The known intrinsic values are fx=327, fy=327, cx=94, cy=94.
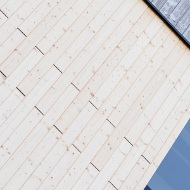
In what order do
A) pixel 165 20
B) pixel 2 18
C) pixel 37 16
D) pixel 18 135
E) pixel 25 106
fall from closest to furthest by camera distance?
pixel 18 135, pixel 25 106, pixel 2 18, pixel 37 16, pixel 165 20

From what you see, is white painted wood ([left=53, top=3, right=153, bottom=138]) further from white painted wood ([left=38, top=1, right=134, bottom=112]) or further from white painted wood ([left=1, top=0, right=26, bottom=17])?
white painted wood ([left=1, top=0, right=26, bottom=17])

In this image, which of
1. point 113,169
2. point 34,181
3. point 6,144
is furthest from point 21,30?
point 113,169

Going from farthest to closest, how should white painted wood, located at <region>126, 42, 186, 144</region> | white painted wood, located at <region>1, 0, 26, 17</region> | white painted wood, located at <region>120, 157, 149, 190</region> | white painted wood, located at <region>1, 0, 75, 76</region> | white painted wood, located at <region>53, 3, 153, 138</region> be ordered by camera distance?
white painted wood, located at <region>126, 42, 186, 144</region> < white painted wood, located at <region>120, 157, 149, 190</region> < white painted wood, located at <region>53, 3, 153, 138</region> < white painted wood, located at <region>1, 0, 26, 17</region> < white painted wood, located at <region>1, 0, 75, 76</region>

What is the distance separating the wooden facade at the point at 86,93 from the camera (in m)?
4.02

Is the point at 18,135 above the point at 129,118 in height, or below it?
below

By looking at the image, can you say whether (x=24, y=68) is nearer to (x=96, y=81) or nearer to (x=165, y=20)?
(x=96, y=81)

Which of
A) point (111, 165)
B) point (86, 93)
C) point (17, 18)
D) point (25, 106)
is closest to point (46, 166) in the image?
point (25, 106)

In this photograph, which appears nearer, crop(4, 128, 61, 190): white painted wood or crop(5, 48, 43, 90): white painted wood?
crop(4, 128, 61, 190): white painted wood

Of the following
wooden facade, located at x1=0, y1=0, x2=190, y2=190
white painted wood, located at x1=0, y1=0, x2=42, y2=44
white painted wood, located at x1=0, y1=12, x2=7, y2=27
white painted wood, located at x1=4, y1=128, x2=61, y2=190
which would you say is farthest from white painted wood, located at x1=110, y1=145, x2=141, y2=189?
white painted wood, located at x1=0, y1=12, x2=7, y2=27

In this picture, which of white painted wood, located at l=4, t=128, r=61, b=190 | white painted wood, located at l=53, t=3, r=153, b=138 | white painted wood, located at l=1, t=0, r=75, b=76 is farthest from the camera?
white painted wood, located at l=53, t=3, r=153, b=138

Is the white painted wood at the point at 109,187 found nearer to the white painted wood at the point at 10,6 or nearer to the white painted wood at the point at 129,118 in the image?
the white painted wood at the point at 129,118

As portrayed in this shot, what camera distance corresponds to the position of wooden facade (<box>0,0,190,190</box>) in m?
4.02

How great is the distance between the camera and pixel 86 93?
446 centimetres

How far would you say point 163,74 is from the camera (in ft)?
16.6
